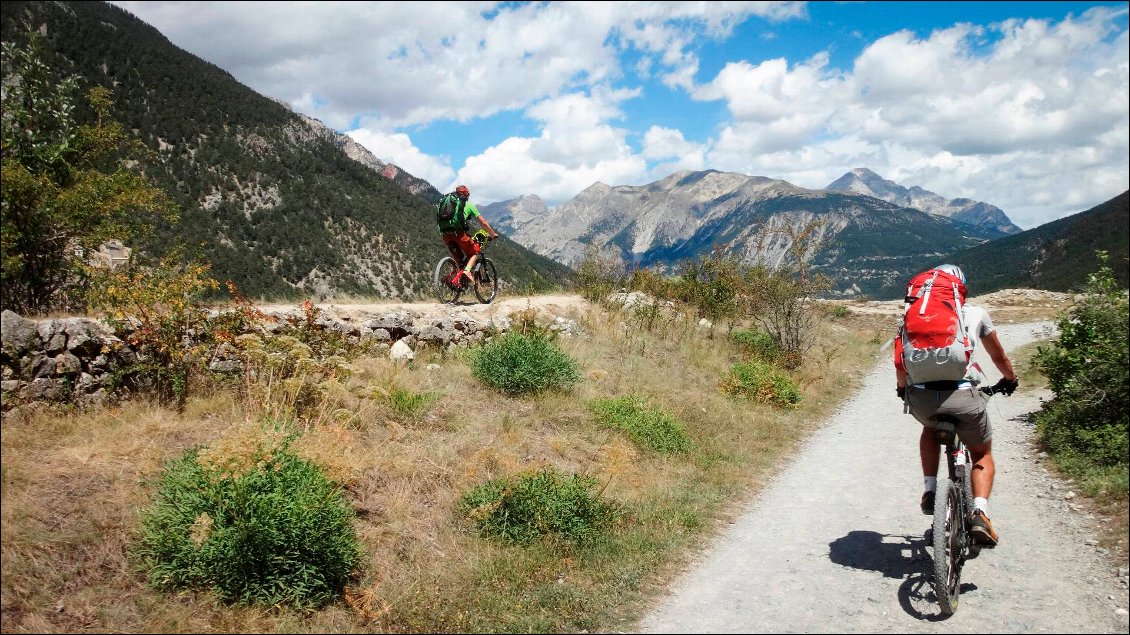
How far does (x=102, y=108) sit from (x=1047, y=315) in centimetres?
2990

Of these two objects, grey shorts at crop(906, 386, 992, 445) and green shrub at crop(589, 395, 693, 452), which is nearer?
grey shorts at crop(906, 386, 992, 445)

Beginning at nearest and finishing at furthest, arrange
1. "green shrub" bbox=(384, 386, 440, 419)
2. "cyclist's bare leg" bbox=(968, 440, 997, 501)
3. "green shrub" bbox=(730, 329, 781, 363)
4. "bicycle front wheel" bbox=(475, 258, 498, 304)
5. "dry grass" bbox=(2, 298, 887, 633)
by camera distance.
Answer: "dry grass" bbox=(2, 298, 887, 633) → "cyclist's bare leg" bbox=(968, 440, 997, 501) → "green shrub" bbox=(384, 386, 440, 419) → "bicycle front wheel" bbox=(475, 258, 498, 304) → "green shrub" bbox=(730, 329, 781, 363)

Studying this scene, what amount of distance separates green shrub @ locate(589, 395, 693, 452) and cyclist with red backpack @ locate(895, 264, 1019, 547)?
3631 millimetres

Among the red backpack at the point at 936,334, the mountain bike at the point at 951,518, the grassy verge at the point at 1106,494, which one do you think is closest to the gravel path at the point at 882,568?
the grassy verge at the point at 1106,494

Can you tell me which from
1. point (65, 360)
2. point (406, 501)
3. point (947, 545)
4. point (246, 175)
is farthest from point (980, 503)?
point (246, 175)

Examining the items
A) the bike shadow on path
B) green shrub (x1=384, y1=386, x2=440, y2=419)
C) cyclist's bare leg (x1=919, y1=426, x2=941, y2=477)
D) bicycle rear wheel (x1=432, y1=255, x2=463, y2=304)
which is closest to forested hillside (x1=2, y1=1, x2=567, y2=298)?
bicycle rear wheel (x1=432, y1=255, x2=463, y2=304)

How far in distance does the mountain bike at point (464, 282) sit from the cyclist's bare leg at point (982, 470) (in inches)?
350

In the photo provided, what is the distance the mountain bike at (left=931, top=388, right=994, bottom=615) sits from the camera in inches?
146

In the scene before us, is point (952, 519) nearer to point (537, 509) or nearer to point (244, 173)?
point (537, 509)

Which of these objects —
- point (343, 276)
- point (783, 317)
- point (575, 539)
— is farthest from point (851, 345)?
point (343, 276)

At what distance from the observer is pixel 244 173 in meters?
69.6

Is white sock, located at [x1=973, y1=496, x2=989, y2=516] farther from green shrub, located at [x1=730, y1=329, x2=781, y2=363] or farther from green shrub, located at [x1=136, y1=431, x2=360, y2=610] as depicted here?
green shrub, located at [x1=730, y1=329, x2=781, y2=363]

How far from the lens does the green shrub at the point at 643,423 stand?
7613 millimetres

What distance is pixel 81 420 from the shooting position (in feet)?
16.8
